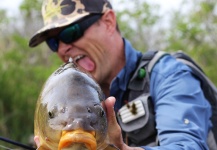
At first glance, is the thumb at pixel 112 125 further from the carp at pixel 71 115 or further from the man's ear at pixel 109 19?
the man's ear at pixel 109 19

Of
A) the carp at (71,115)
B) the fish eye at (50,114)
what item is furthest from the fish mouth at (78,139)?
the fish eye at (50,114)

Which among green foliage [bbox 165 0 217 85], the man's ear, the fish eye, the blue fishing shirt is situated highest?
the fish eye

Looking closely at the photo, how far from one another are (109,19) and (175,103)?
123cm

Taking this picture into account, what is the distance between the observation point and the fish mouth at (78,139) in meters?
1.94

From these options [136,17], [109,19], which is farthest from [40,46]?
[109,19]

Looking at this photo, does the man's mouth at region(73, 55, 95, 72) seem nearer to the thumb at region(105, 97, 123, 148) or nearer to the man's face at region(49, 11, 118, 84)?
the man's face at region(49, 11, 118, 84)

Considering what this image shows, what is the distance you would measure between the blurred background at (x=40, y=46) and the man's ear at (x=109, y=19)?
9.83 feet

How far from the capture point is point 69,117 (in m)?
2.06

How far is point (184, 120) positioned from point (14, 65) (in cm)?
598

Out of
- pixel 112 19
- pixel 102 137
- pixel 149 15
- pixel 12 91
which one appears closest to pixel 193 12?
pixel 149 15

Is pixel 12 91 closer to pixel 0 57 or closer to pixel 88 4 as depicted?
pixel 0 57

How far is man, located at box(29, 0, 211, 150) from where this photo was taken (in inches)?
131

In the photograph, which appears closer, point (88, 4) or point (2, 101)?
point (88, 4)

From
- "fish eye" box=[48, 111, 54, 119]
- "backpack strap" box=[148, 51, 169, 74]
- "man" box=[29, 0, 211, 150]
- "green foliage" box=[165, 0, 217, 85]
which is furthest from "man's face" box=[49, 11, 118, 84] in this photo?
"green foliage" box=[165, 0, 217, 85]
